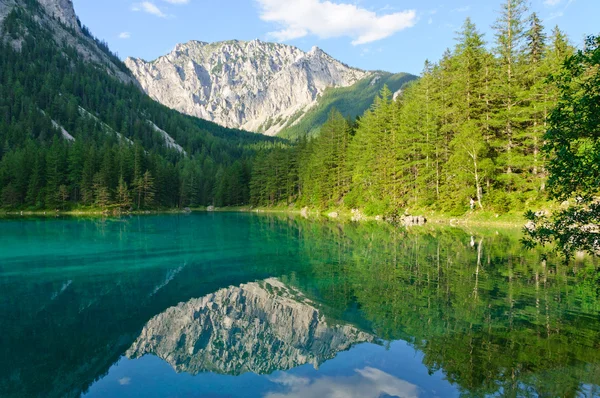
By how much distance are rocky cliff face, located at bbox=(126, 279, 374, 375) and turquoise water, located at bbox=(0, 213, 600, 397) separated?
55mm

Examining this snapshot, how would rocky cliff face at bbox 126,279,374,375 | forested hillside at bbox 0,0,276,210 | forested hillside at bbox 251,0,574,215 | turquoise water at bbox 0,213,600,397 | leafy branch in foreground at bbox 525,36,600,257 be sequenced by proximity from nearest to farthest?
turquoise water at bbox 0,213,600,397 → leafy branch in foreground at bbox 525,36,600,257 → rocky cliff face at bbox 126,279,374,375 → forested hillside at bbox 251,0,574,215 → forested hillside at bbox 0,0,276,210

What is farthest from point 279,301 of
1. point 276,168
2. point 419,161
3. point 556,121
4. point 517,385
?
point 276,168

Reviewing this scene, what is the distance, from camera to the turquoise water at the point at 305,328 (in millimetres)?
8445

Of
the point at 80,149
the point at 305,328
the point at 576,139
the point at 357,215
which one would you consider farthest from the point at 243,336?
the point at 80,149

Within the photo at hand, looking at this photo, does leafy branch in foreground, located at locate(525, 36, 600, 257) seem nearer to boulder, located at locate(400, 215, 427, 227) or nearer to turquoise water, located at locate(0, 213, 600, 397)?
turquoise water, located at locate(0, 213, 600, 397)

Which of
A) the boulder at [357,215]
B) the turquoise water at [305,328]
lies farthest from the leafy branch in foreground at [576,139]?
the boulder at [357,215]

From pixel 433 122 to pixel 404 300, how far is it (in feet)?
138

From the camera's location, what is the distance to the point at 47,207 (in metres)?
84.9

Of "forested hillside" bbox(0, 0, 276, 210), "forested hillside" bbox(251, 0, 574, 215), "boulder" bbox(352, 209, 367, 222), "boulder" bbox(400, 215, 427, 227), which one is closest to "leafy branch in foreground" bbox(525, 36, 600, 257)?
"forested hillside" bbox(251, 0, 574, 215)

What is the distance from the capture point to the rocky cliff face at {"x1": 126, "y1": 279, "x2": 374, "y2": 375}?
984 cm

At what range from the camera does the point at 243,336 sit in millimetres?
11492

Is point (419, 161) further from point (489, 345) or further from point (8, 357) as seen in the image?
point (8, 357)

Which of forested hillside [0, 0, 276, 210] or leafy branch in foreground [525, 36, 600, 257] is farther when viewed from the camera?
forested hillside [0, 0, 276, 210]

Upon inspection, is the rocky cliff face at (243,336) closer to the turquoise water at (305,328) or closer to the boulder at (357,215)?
the turquoise water at (305,328)
